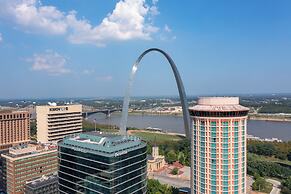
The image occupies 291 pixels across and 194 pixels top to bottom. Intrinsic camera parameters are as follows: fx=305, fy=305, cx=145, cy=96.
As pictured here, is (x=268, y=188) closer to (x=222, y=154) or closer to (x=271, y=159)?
(x=271, y=159)

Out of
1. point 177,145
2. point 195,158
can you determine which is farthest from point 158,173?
point 195,158

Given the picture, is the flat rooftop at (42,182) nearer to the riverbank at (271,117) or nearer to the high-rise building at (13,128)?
the high-rise building at (13,128)

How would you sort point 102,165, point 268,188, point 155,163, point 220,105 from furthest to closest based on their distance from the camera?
point 155,163 → point 268,188 → point 220,105 → point 102,165

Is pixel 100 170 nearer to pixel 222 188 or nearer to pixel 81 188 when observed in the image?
pixel 81 188

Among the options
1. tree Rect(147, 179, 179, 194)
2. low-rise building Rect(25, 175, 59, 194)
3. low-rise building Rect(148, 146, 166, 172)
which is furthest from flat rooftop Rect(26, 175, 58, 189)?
Result: low-rise building Rect(148, 146, 166, 172)

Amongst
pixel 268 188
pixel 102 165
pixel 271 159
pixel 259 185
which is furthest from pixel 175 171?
pixel 102 165

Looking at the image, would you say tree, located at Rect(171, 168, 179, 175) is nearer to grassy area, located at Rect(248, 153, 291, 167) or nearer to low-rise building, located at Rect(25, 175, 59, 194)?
grassy area, located at Rect(248, 153, 291, 167)
